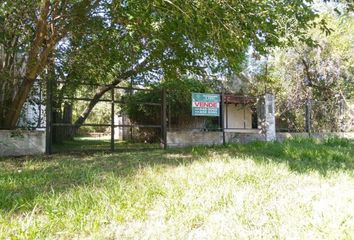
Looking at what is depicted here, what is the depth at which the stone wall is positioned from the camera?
25.0 feet

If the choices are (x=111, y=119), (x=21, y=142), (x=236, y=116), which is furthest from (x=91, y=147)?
Answer: (x=236, y=116)

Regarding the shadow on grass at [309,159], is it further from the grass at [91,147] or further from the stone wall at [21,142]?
the stone wall at [21,142]

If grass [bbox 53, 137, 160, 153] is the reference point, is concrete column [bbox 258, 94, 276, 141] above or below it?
above

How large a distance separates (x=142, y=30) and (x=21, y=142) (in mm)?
3856

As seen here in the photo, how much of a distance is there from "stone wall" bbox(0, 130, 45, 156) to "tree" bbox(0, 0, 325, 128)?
364 mm

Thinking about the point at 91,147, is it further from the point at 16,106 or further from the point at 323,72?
the point at 323,72

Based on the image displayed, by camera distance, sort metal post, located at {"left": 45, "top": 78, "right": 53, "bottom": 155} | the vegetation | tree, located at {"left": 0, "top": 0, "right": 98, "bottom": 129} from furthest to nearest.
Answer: the vegetation
metal post, located at {"left": 45, "top": 78, "right": 53, "bottom": 155}
tree, located at {"left": 0, "top": 0, "right": 98, "bottom": 129}

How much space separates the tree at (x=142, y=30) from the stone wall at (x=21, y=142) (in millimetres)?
364

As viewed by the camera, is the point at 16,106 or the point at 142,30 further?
the point at 16,106

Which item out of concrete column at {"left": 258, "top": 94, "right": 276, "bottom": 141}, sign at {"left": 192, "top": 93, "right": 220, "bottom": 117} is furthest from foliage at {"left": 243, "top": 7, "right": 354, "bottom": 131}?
sign at {"left": 192, "top": 93, "right": 220, "bottom": 117}

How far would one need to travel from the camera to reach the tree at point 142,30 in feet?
19.3

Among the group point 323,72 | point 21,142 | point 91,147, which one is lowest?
point 91,147

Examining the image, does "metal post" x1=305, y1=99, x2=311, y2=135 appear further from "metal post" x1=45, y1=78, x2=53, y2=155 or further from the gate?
"metal post" x1=45, y1=78, x2=53, y2=155

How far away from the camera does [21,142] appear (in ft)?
25.7
